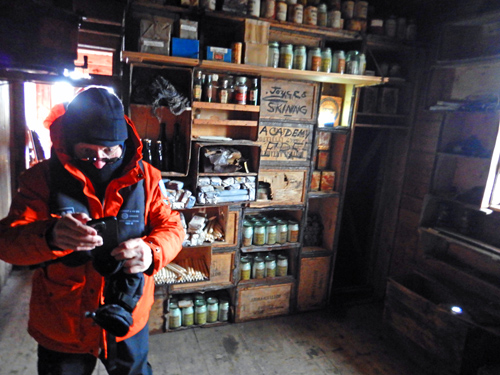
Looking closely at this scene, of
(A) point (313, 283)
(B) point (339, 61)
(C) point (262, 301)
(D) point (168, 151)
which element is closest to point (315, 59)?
(B) point (339, 61)

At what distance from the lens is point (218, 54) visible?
257 centimetres

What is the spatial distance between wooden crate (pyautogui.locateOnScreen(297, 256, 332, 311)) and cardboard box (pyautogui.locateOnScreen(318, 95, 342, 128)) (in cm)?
130

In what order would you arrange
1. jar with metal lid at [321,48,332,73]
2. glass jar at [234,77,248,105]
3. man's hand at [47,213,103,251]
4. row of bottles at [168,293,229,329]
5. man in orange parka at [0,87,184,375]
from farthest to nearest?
row of bottles at [168,293,229,329], jar with metal lid at [321,48,332,73], glass jar at [234,77,248,105], man in orange parka at [0,87,184,375], man's hand at [47,213,103,251]

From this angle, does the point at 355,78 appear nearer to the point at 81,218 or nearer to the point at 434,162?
the point at 434,162

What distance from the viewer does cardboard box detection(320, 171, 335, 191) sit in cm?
330

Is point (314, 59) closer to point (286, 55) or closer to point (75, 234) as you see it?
point (286, 55)

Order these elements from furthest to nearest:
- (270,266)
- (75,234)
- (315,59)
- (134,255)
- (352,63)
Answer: (270,266)
(352,63)
(315,59)
(134,255)
(75,234)

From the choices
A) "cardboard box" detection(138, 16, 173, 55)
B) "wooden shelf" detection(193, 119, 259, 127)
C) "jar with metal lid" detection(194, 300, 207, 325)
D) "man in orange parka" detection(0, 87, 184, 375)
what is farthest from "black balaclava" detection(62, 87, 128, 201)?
"jar with metal lid" detection(194, 300, 207, 325)

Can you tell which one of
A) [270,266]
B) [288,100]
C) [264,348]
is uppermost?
[288,100]

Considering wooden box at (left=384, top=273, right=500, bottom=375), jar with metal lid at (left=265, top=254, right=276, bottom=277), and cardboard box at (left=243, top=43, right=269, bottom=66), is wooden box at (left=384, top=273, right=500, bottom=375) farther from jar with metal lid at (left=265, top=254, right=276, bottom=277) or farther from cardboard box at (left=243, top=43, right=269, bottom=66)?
cardboard box at (left=243, top=43, right=269, bottom=66)

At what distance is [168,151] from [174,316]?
4.59 feet

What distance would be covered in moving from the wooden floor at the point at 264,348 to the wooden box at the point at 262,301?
0.07m

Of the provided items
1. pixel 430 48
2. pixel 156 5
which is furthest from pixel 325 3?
pixel 156 5

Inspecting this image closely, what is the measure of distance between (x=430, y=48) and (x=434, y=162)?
1.09 meters
